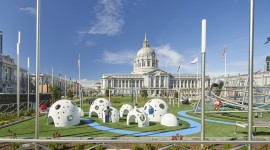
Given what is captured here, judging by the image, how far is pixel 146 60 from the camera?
152250 mm

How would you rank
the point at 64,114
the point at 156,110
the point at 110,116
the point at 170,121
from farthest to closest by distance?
the point at 156,110 → the point at 110,116 → the point at 170,121 → the point at 64,114

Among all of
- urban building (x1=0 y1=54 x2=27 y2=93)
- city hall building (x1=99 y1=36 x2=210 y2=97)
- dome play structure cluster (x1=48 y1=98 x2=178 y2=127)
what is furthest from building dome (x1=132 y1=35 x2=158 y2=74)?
dome play structure cluster (x1=48 y1=98 x2=178 y2=127)

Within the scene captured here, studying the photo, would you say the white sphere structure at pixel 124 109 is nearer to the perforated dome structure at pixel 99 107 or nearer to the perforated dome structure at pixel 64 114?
the perforated dome structure at pixel 99 107

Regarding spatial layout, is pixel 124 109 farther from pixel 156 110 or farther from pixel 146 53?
pixel 146 53

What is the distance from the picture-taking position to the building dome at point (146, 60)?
153 metres

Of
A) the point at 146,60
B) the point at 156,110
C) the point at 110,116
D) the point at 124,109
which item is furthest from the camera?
the point at 146,60

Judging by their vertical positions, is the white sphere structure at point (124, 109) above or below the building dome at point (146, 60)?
below

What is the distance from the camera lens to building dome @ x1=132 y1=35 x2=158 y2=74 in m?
153

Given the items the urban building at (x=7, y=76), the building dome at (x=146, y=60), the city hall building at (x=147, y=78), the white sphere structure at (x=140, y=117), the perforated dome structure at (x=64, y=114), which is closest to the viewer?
the perforated dome structure at (x=64, y=114)

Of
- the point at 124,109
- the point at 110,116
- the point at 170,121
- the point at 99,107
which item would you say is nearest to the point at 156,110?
the point at 170,121

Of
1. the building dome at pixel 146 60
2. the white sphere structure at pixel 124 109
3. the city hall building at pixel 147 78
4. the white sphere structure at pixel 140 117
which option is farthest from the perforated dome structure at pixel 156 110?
the building dome at pixel 146 60

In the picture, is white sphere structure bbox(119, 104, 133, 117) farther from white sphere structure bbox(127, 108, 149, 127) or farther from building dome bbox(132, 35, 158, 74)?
building dome bbox(132, 35, 158, 74)

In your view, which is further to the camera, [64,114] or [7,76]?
[7,76]

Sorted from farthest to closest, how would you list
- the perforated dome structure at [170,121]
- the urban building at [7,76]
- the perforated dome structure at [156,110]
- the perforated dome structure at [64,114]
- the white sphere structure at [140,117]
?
the urban building at [7,76]
the perforated dome structure at [156,110]
the perforated dome structure at [170,121]
the white sphere structure at [140,117]
the perforated dome structure at [64,114]
